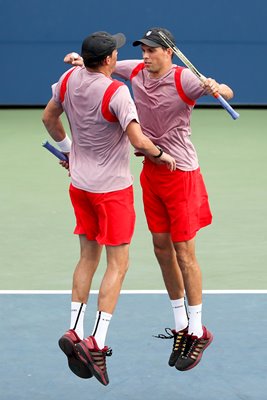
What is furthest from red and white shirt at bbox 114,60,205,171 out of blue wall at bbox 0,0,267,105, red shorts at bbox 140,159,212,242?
blue wall at bbox 0,0,267,105

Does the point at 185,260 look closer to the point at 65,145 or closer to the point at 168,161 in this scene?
the point at 168,161

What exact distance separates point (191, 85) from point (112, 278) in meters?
1.34

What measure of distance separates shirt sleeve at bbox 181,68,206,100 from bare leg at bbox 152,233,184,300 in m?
1.03

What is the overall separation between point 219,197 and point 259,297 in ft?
12.2

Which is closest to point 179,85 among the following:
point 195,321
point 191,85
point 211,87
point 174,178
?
point 191,85

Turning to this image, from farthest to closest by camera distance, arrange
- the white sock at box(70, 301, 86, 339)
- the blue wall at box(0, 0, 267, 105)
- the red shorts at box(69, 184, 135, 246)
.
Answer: the blue wall at box(0, 0, 267, 105)
the white sock at box(70, 301, 86, 339)
the red shorts at box(69, 184, 135, 246)

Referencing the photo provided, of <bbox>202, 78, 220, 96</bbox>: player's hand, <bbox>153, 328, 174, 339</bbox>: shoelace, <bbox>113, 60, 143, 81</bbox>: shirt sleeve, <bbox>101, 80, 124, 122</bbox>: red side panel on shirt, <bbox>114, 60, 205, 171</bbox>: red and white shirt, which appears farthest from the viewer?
<bbox>153, 328, 174, 339</bbox>: shoelace

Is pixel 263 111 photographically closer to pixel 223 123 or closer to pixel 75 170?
pixel 223 123

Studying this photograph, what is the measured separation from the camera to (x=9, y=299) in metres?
9.55

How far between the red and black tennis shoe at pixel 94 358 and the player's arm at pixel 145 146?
4.00 ft

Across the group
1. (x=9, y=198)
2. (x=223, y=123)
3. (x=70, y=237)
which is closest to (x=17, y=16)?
(x=223, y=123)

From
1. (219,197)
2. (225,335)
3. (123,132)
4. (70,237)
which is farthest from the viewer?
(219,197)

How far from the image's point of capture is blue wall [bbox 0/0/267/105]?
1925cm

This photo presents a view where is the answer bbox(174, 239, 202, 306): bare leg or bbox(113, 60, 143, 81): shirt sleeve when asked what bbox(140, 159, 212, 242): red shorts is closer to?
bbox(174, 239, 202, 306): bare leg
